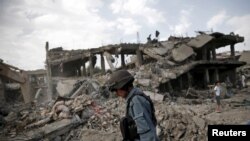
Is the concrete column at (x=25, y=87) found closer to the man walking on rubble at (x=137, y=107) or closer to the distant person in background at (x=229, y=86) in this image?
the man walking on rubble at (x=137, y=107)

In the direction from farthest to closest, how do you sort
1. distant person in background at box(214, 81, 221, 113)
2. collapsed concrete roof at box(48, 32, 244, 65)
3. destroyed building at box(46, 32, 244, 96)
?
collapsed concrete roof at box(48, 32, 244, 65), destroyed building at box(46, 32, 244, 96), distant person in background at box(214, 81, 221, 113)

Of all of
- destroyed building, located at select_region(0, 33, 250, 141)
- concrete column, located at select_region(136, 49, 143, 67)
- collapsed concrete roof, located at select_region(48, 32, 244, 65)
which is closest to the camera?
destroyed building, located at select_region(0, 33, 250, 141)

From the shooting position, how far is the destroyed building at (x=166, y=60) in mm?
19078

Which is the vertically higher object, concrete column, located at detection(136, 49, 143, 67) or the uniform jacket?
concrete column, located at detection(136, 49, 143, 67)

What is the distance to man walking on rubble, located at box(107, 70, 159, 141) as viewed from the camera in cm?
293

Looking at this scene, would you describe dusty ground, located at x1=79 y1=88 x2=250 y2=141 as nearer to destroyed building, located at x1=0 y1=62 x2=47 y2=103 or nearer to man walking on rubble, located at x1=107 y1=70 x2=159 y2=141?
destroyed building, located at x1=0 y1=62 x2=47 y2=103

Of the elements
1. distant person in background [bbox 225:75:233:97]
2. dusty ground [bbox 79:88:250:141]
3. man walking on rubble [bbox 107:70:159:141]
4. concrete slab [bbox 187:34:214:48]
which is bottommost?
dusty ground [bbox 79:88:250:141]

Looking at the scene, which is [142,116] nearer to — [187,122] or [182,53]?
[187,122]

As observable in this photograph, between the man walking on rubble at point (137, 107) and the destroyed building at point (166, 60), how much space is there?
46.9ft

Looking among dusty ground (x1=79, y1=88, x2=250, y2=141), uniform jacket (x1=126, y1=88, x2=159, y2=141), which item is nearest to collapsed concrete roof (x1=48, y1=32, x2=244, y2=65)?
dusty ground (x1=79, y1=88, x2=250, y2=141)

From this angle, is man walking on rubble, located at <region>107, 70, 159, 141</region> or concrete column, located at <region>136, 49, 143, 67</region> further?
concrete column, located at <region>136, 49, 143, 67</region>

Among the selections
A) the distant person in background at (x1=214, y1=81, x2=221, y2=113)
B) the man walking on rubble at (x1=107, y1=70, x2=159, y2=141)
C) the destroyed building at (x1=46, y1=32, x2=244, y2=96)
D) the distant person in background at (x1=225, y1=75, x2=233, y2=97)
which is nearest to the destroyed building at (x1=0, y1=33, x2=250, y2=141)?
the destroyed building at (x1=46, y1=32, x2=244, y2=96)

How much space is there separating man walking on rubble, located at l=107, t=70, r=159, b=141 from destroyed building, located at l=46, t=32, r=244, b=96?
562 inches

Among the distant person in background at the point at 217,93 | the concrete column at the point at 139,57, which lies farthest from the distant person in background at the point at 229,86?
the distant person in background at the point at 217,93
